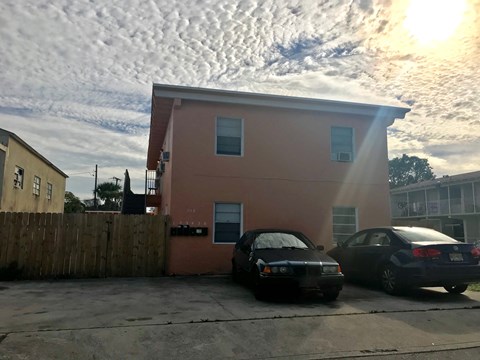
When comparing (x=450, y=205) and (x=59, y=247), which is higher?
(x=450, y=205)

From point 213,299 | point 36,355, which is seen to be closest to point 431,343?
point 213,299

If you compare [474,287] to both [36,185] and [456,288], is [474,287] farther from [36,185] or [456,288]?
[36,185]

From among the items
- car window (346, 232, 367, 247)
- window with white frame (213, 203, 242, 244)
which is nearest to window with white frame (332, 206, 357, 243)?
car window (346, 232, 367, 247)

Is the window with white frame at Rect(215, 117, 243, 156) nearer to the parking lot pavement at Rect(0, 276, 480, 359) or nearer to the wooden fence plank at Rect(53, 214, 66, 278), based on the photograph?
the wooden fence plank at Rect(53, 214, 66, 278)

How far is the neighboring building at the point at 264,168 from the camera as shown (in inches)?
485

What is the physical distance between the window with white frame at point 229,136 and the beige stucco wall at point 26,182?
1244cm

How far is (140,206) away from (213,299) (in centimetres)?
1100

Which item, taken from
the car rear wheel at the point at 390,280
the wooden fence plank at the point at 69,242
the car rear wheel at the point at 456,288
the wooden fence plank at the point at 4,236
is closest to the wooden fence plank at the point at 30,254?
the wooden fence plank at the point at 4,236

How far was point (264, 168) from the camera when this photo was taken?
1311 centimetres

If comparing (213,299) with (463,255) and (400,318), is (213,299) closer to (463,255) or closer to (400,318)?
(400,318)

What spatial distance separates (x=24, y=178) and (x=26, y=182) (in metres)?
0.54

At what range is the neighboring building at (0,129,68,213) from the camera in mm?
19609

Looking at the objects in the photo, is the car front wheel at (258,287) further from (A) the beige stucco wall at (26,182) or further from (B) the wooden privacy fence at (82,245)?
(A) the beige stucco wall at (26,182)

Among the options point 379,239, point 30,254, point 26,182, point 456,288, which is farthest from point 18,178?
point 456,288
